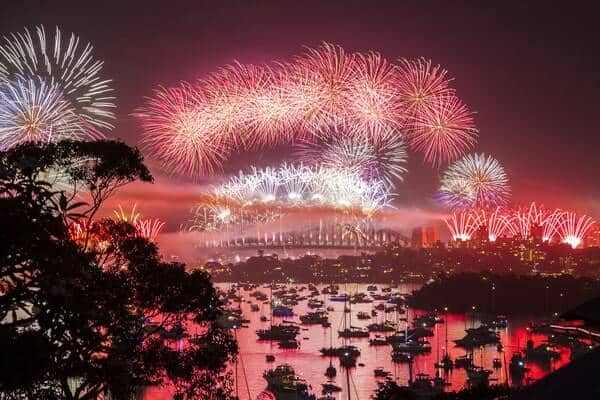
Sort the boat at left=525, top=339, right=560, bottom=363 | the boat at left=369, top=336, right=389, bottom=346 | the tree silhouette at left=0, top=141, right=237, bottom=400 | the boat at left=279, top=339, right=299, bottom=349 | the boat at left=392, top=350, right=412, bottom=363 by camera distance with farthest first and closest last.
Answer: the boat at left=369, top=336, right=389, bottom=346 → the boat at left=279, top=339, right=299, bottom=349 → the boat at left=392, top=350, right=412, bottom=363 → the boat at left=525, top=339, right=560, bottom=363 → the tree silhouette at left=0, top=141, right=237, bottom=400

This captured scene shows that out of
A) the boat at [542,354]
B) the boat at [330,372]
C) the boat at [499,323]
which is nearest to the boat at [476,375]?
the boat at [542,354]

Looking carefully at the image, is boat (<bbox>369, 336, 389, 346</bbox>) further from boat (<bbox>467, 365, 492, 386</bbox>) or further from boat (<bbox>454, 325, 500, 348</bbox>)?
boat (<bbox>467, 365, 492, 386</bbox>)

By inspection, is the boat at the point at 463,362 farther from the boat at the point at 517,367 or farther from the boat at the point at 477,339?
the boat at the point at 477,339

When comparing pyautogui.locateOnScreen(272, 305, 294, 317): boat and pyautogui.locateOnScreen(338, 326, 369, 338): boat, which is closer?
pyautogui.locateOnScreen(338, 326, 369, 338): boat

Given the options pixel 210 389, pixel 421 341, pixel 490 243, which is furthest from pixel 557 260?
pixel 210 389

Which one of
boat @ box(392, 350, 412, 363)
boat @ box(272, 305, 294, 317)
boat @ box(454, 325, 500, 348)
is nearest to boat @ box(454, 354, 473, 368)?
boat @ box(392, 350, 412, 363)

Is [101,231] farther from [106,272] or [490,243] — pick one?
[490,243]

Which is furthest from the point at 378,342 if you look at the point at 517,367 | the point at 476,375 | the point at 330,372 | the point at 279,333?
the point at 476,375
